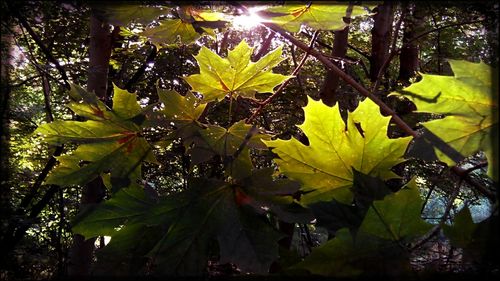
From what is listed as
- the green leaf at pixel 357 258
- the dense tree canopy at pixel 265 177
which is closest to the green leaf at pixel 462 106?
the dense tree canopy at pixel 265 177

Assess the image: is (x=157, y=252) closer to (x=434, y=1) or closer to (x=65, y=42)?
(x=434, y=1)

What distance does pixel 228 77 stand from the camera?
0.81 metres

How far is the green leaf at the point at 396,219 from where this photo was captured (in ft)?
1.66

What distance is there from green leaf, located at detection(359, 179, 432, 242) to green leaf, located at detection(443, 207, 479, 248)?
35mm

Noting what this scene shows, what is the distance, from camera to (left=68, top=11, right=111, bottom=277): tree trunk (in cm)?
97

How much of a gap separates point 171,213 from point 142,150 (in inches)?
8.2

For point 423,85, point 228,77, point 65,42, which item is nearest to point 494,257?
point 423,85

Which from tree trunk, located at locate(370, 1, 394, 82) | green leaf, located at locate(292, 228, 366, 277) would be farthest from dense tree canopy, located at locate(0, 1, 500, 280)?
tree trunk, located at locate(370, 1, 394, 82)

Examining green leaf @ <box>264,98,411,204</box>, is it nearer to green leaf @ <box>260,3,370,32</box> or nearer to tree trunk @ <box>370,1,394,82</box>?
green leaf @ <box>260,3,370,32</box>

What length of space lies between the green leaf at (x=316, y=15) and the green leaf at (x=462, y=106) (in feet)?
0.57

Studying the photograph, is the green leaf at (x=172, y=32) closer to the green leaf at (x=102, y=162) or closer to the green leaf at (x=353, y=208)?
the green leaf at (x=102, y=162)

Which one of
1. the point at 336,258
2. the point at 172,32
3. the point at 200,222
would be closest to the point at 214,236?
the point at 200,222

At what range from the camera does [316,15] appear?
681 millimetres

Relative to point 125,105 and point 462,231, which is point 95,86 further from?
point 462,231
